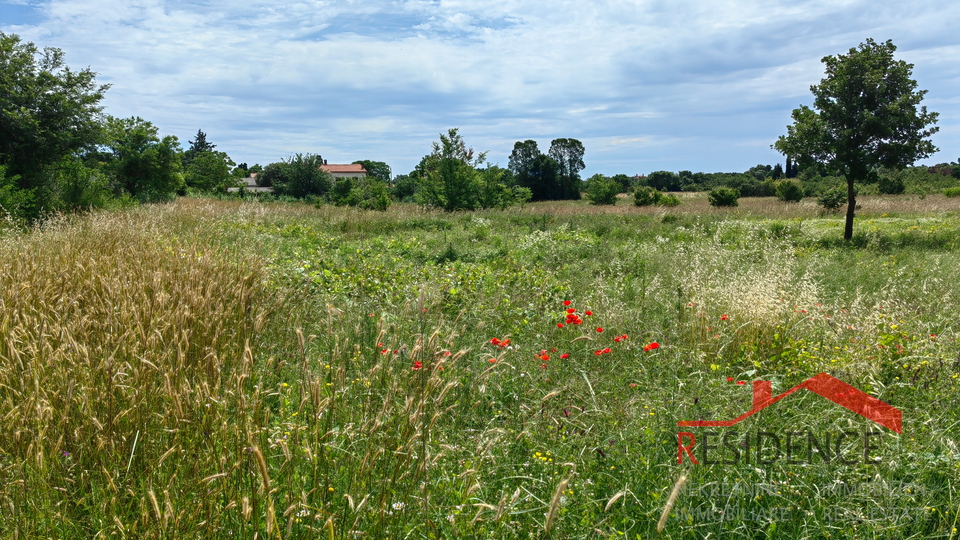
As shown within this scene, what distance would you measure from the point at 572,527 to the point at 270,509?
1.25m

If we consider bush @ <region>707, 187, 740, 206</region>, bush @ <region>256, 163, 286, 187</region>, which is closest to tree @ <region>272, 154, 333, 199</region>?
bush @ <region>256, 163, 286, 187</region>

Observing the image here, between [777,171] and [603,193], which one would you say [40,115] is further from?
[777,171]

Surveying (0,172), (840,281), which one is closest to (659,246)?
(840,281)

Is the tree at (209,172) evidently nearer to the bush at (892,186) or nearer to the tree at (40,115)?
the tree at (40,115)

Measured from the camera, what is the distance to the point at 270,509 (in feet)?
4.00

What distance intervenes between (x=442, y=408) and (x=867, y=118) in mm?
13003

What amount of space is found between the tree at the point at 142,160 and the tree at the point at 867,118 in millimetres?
27114

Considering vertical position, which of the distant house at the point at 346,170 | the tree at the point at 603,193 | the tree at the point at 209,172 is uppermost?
the distant house at the point at 346,170

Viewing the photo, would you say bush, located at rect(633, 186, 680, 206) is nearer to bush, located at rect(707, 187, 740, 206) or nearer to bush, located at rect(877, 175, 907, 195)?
bush, located at rect(707, 187, 740, 206)

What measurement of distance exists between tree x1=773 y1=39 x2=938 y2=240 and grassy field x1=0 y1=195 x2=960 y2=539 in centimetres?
747

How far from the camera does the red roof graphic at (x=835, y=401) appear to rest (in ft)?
8.04

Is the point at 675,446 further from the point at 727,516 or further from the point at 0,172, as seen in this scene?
the point at 0,172

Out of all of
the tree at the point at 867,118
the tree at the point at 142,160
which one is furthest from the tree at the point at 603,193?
the tree at the point at 142,160

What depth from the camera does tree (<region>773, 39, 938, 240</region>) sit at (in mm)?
11812
